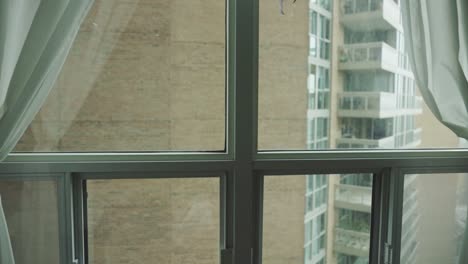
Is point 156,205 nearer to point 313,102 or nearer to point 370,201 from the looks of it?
point 313,102

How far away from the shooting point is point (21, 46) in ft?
4.76

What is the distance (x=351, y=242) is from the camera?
1.94 metres

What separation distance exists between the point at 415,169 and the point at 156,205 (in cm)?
142

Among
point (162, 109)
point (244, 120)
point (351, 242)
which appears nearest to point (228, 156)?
point (244, 120)

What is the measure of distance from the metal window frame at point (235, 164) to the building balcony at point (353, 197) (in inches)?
4.7

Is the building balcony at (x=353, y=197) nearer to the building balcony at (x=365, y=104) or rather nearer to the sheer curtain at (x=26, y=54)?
the building balcony at (x=365, y=104)

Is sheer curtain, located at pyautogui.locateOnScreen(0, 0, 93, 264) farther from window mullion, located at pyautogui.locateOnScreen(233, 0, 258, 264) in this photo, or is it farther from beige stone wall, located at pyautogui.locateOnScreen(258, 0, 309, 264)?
beige stone wall, located at pyautogui.locateOnScreen(258, 0, 309, 264)

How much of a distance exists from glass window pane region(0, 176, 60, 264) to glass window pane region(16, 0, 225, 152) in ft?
0.66

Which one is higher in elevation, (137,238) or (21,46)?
(21,46)

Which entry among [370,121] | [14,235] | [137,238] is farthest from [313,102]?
[14,235]

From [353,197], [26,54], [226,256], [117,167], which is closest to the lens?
[26,54]

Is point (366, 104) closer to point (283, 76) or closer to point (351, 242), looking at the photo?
point (283, 76)

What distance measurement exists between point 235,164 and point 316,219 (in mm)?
598

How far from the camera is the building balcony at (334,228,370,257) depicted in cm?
193
